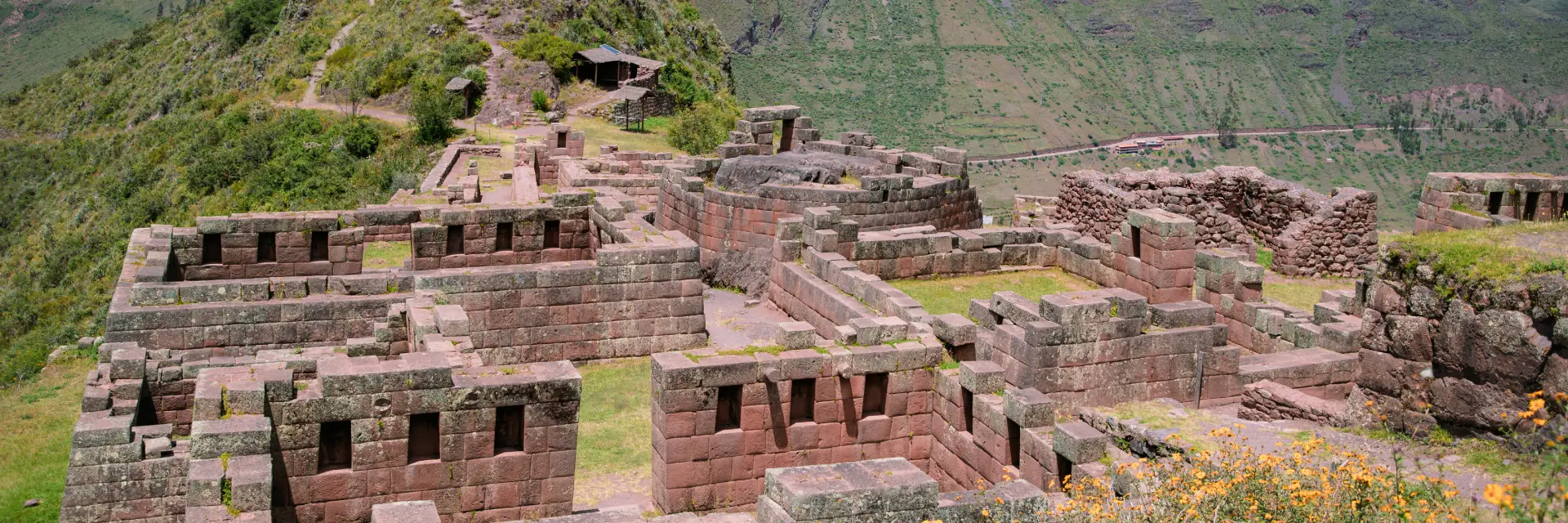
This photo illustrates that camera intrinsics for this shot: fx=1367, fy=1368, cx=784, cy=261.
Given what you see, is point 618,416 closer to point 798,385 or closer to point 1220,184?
point 798,385

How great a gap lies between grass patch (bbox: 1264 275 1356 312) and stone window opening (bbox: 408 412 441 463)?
16743 millimetres

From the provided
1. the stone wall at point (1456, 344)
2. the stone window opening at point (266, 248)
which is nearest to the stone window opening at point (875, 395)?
the stone wall at point (1456, 344)

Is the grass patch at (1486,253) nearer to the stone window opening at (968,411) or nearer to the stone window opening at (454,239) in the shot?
the stone window opening at (968,411)

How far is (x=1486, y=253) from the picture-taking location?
15.4 metres

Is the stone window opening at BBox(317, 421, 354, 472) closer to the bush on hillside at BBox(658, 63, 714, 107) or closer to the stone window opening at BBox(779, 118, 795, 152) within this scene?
the stone window opening at BBox(779, 118, 795, 152)

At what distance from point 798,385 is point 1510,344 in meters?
8.06

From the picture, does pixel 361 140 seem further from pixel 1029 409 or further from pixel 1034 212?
pixel 1029 409

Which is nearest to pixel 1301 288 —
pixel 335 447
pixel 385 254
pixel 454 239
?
pixel 454 239

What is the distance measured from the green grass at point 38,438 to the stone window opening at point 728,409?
898 cm

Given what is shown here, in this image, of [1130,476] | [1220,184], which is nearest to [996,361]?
[1130,476]

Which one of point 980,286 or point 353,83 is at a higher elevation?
point 353,83

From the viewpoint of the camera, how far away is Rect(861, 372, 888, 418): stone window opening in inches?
697

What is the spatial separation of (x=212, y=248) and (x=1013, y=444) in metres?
14.7

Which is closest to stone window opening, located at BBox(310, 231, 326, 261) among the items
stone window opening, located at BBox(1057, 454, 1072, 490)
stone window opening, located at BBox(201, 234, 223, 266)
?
stone window opening, located at BBox(201, 234, 223, 266)
